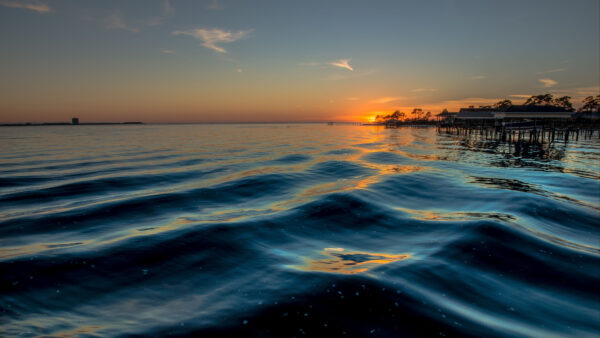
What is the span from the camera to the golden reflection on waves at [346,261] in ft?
14.8

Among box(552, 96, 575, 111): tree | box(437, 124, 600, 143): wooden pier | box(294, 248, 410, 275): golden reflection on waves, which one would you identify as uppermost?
box(552, 96, 575, 111): tree

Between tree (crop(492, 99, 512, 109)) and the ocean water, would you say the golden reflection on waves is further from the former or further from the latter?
tree (crop(492, 99, 512, 109))

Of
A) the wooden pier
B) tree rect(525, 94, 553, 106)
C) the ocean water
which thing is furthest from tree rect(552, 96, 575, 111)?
the ocean water

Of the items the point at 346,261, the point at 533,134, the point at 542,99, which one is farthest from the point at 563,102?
the point at 346,261

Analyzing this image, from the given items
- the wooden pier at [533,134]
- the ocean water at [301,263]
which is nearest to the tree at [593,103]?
the wooden pier at [533,134]

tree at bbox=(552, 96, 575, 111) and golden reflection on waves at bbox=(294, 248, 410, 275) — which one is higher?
tree at bbox=(552, 96, 575, 111)

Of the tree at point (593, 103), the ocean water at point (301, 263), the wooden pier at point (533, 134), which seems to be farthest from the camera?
the tree at point (593, 103)

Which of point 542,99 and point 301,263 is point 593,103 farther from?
point 301,263

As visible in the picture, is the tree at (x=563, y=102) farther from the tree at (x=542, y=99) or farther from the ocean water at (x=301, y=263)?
the ocean water at (x=301, y=263)

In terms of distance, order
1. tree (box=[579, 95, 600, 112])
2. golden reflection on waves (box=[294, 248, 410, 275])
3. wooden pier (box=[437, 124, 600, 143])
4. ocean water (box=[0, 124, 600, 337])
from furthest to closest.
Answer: tree (box=[579, 95, 600, 112])
wooden pier (box=[437, 124, 600, 143])
golden reflection on waves (box=[294, 248, 410, 275])
ocean water (box=[0, 124, 600, 337])

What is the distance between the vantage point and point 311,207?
8445 mm

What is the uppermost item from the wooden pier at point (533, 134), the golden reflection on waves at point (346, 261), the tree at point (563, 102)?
the tree at point (563, 102)

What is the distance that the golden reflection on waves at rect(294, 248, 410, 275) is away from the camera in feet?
14.8

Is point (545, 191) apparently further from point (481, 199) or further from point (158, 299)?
point (158, 299)
